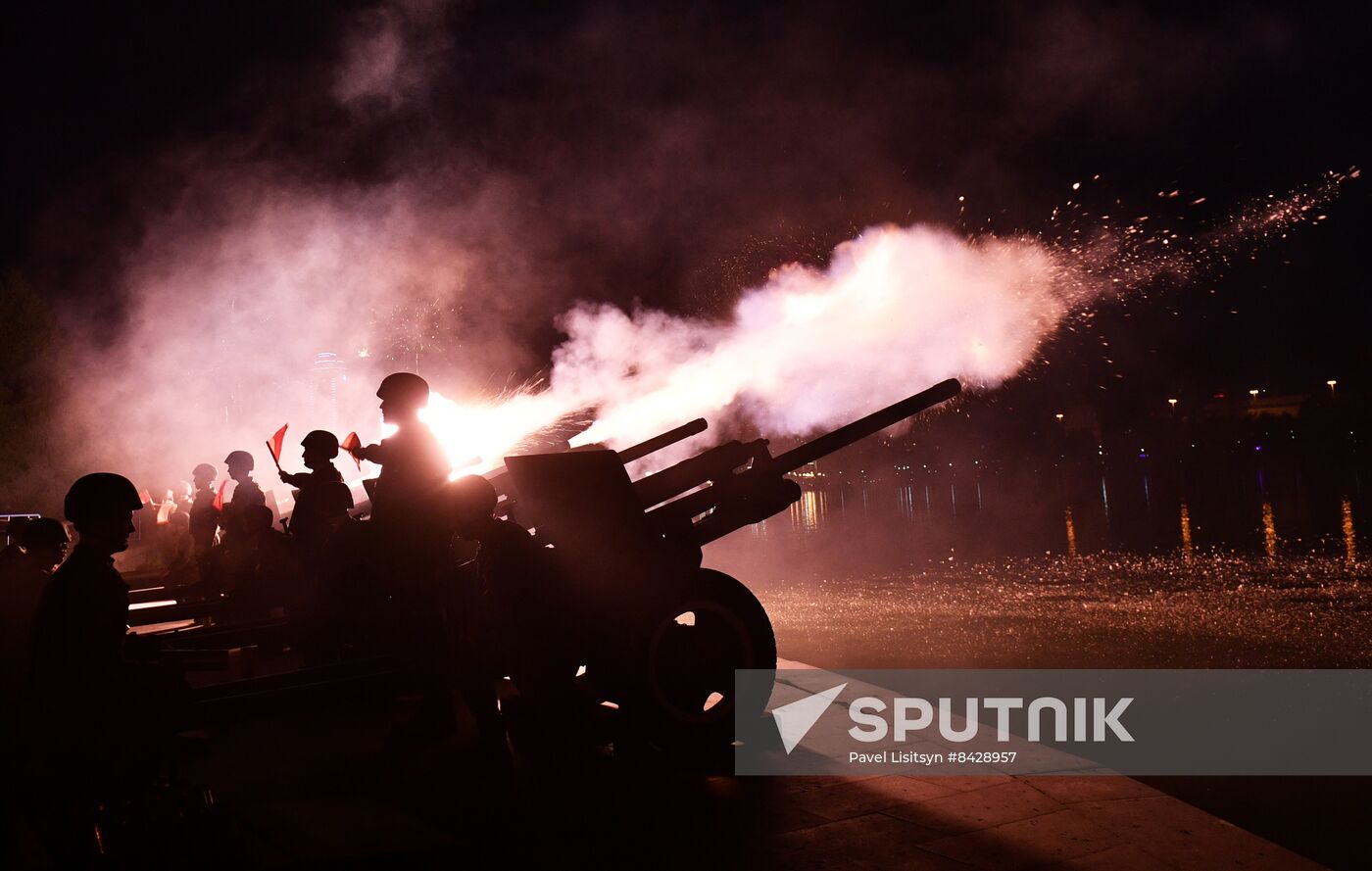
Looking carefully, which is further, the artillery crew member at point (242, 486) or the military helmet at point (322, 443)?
the artillery crew member at point (242, 486)

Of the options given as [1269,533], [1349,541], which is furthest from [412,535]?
[1269,533]

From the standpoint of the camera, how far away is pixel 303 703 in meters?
4.39

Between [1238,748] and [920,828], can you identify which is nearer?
[920,828]

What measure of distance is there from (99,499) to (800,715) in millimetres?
3917

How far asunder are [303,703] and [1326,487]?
42.9 metres

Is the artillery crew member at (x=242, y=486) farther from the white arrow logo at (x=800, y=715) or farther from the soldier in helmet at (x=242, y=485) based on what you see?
the white arrow logo at (x=800, y=715)

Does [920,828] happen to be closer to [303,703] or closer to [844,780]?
[844,780]

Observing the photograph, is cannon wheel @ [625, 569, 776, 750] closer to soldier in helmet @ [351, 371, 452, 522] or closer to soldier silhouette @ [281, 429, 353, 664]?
soldier in helmet @ [351, 371, 452, 522]

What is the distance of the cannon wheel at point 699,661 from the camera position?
16.1ft

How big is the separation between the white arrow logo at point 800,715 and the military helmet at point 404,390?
2680 millimetres

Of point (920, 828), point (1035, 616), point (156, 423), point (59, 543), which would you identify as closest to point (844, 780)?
point (920, 828)

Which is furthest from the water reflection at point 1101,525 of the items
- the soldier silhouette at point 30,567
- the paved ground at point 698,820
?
the soldier silhouette at point 30,567

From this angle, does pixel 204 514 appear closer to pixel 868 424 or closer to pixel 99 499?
pixel 868 424

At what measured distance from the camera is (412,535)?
5145mm
